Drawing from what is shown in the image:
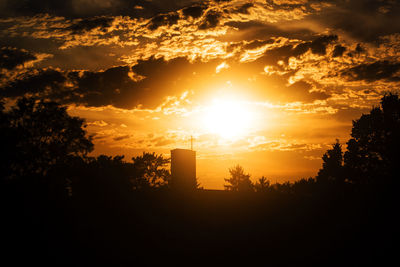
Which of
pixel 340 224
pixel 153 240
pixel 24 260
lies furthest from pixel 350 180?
pixel 24 260

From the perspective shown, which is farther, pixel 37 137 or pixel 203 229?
pixel 37 137

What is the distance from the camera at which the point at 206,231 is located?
15.7 metres

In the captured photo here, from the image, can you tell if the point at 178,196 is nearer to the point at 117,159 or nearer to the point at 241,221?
the point at 241,221

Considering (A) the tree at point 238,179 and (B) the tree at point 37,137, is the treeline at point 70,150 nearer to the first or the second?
(B) the tree at point 37,137

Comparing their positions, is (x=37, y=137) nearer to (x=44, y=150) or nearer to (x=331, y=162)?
(x=44, y=150)

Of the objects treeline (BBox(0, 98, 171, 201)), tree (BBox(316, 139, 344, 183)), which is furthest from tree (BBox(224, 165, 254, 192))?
treeline (BBox(0, 98, 171, 201))

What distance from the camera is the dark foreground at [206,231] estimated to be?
563 inches

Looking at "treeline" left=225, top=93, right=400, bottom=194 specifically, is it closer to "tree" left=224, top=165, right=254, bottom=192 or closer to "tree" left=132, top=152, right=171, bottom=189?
"tree" left=132, top=152, right=171, bottom=189

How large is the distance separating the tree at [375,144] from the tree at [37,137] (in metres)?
30.9

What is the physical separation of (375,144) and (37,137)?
121 feet

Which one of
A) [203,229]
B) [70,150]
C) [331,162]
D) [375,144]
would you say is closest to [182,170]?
[203,229]

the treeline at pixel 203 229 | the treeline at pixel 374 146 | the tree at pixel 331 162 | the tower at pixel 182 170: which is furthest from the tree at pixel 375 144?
the tree at pixel 331 162

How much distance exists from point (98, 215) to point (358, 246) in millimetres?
11770

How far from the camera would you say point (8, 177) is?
33969 millimetres
